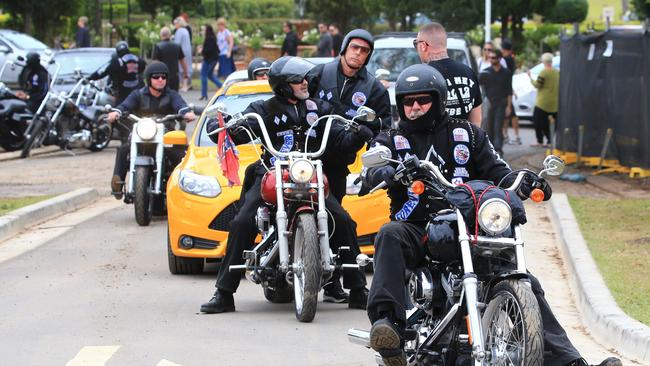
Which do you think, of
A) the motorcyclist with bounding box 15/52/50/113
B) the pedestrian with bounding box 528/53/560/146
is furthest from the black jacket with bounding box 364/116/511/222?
the motorcyclist with bounding box 15/52/50/113

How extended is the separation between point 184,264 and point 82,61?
55.5ft

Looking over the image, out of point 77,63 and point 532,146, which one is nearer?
point 532,146

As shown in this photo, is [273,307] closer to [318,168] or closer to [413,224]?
[318,168]

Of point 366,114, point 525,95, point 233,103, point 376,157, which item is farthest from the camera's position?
point 525,95

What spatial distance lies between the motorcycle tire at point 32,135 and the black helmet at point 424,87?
1710cm

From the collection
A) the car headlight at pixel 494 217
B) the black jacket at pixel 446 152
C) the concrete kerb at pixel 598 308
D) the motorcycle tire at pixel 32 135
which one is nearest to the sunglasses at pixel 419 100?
the black jacket at pixel 446 152

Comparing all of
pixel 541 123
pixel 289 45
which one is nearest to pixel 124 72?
pixel 541 123

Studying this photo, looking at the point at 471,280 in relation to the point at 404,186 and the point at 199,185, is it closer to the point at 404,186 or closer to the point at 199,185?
the point at 404,186

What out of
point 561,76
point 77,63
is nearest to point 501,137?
point 561,76

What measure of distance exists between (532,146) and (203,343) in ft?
58.7

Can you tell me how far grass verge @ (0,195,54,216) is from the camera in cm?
1588

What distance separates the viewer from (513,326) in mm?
6344

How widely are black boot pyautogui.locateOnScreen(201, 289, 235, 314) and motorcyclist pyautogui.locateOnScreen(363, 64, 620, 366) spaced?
2.72 m

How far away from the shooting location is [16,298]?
1065 cm
